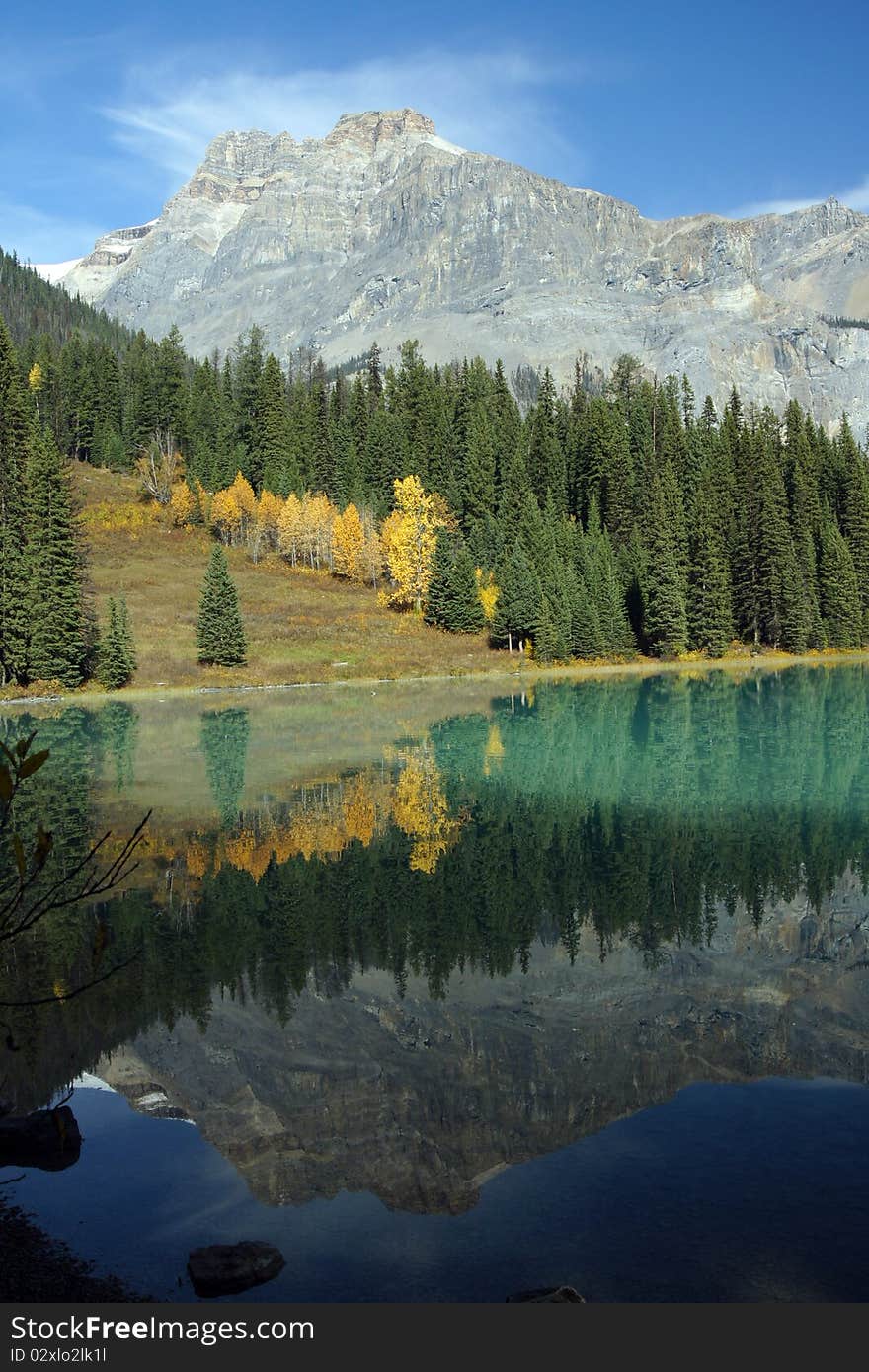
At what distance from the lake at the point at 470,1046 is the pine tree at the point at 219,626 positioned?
169ft

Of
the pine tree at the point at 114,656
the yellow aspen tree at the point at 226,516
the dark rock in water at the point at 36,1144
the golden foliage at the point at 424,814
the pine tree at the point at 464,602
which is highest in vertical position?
the yellow aspen tree at the point at 226,516

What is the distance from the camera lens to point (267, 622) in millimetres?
91938

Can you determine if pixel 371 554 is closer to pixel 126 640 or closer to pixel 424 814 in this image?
pixel 126 640

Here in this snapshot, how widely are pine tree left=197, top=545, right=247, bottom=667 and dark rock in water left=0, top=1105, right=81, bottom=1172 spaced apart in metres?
70.7

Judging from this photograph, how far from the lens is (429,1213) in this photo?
9.06 meters

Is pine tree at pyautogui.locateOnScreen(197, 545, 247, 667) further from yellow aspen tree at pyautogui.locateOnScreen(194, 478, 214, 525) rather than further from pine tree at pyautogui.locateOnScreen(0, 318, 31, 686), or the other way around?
yellow aspen tree at pyautogui.locateOnScreen(194, 478, 214, 525)

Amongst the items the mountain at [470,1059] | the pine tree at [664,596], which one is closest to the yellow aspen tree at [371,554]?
the pine tree at [664,596]

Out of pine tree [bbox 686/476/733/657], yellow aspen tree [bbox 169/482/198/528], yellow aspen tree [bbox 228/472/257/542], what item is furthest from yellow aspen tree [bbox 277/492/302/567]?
pine tree [bbox 686/476/733/657]

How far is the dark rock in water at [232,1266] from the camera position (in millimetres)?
7684

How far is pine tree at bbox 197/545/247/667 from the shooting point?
259ft

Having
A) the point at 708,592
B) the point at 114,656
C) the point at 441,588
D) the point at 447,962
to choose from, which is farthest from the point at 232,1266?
the point at 708,592

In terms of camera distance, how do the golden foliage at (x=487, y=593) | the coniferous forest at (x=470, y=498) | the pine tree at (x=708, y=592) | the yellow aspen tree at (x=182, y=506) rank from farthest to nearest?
the yellow aspen tree at (x=182, y=506)
the golden foliage at (x=487, y=593)
the pine tree at (x=708, y=592)
the coniferous forest at (x=470, y=498)

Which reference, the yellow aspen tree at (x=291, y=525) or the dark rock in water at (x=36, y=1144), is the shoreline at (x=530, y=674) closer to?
the yellow aspen tree at (x=291, y=525)

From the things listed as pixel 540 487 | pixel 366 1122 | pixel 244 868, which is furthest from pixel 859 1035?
pixel 540 487
